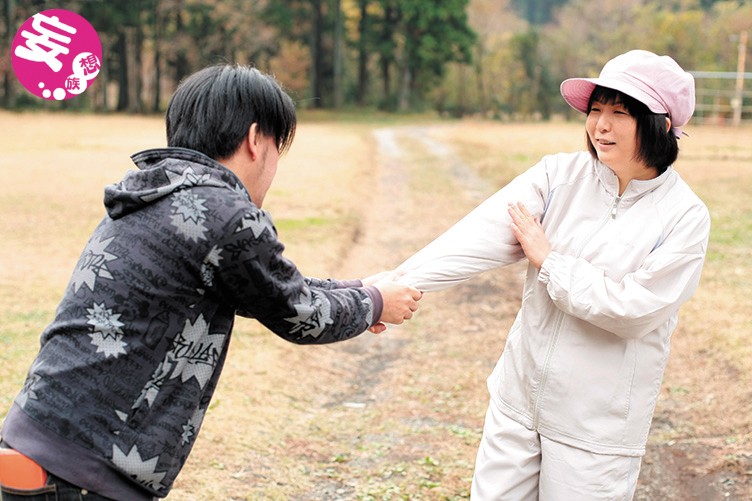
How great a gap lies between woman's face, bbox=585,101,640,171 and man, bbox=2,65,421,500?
1.09 meters

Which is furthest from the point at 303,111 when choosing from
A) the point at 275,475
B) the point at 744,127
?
the point at 275,475

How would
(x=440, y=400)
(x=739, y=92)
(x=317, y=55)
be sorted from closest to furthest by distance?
(x=440, y=400)
(x=739, y=92)
(x=317, y=55)

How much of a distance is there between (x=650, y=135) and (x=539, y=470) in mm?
1077

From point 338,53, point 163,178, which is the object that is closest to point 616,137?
point 163,178

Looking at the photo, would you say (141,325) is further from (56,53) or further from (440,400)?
(440,400)

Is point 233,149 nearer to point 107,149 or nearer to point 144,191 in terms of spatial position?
point 144,191

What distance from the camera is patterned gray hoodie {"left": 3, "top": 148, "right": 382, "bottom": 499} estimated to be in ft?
6.86

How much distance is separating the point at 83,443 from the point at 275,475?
103 inches

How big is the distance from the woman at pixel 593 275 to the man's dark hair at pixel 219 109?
3.07 feet

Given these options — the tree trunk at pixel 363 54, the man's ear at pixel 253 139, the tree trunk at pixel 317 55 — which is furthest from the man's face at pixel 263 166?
the tree trunk at pixel 363 54

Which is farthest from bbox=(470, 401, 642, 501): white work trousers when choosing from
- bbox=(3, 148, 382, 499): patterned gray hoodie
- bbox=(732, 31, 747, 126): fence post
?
bbox=(732, 31, 747, 126): fence post

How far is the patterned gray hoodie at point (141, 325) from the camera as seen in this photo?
2.09 m

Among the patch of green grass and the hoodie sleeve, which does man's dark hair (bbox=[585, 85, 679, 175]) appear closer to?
the hoodie sleeve

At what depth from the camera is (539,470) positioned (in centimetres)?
293
